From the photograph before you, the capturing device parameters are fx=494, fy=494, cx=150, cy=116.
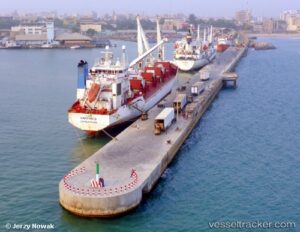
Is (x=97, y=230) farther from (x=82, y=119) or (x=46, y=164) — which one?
(x=82, y=119)

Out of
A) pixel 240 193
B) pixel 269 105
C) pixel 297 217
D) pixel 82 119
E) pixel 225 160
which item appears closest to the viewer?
pixel 297 217

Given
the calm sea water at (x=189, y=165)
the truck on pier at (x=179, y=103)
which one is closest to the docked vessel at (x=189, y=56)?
the calm sea water at (x=189, y=165)

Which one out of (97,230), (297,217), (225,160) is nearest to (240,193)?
(297,217)

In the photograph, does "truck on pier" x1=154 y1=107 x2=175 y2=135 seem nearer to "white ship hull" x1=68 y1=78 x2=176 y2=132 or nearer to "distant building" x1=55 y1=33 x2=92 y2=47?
"white ship hull" x1=68 y1=78 x2=176 y2=132

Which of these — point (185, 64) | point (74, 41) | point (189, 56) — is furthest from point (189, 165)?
point (74, 41)

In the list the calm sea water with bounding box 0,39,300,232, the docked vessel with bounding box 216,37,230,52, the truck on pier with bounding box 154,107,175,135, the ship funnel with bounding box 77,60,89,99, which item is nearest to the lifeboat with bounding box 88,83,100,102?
the ship funnel with bounding box 77,60,89,99

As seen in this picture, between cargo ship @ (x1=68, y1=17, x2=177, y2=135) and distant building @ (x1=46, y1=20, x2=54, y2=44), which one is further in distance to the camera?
distant building @ (x1=46, y1=20, x2=54, y2=44)

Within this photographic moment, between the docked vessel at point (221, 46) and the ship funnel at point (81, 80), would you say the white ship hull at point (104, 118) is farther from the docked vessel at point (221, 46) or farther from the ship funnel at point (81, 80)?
the docked vessel at point (221, 46)
